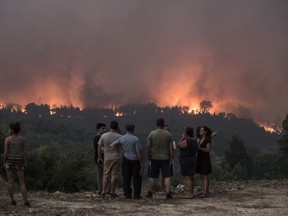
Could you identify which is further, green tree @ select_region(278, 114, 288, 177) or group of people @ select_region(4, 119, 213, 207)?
green tree @ select_region(278, 114, 288, 177)

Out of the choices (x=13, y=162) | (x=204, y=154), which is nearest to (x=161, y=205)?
(x=204, y=154)

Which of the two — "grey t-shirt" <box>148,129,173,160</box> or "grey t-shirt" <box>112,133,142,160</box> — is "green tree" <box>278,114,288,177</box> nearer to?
"grey t-shirt" <box>148,129,173,160</box>

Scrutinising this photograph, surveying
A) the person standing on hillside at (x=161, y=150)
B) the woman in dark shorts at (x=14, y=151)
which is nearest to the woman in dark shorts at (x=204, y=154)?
the person standing on hillside at (x=161, y=150)

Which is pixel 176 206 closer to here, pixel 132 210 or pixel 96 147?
pixel 132 210

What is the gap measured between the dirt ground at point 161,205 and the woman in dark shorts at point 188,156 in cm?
73

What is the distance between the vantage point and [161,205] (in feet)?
38.5

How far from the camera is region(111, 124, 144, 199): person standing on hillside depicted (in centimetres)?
1302

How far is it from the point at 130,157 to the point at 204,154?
2.65 meters

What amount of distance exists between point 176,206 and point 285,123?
71.9 meters

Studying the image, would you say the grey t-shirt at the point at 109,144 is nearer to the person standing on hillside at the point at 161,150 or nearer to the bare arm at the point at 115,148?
the bare arm at the point at 115,148

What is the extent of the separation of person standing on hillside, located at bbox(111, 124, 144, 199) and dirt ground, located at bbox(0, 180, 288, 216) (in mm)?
636

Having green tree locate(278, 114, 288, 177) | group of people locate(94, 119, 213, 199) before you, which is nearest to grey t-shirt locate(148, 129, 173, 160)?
group of people locate(94, 119, 213, 199)

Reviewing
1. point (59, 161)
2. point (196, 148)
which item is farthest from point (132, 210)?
point (59, 161)

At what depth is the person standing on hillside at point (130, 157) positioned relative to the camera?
1302cm
